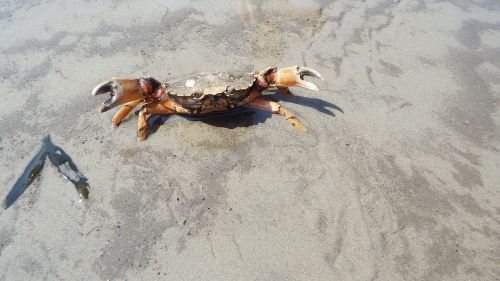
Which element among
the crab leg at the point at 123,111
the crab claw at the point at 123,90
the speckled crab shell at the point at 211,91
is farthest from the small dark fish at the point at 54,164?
the speckled crab shell at the point at 211,91

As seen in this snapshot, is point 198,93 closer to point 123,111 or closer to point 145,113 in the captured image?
point 145,113

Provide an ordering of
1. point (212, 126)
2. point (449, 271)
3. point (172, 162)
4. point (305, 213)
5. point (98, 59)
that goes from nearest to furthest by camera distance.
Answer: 1. point (449, 271)
2. point (305, 213)
3. point (172, 162)
4. point (212, 126)
5. point (98, 59)

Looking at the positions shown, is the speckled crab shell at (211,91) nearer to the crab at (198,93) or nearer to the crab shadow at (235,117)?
the crab at (198,93)

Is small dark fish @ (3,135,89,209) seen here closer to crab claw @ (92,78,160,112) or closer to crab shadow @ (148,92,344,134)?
crab claw @ (92,78,160,112)

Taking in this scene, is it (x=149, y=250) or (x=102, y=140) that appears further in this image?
(x=102, y=140)

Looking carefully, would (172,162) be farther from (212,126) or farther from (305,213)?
(305,213)

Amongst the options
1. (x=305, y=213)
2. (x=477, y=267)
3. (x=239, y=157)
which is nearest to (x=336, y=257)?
(x=305, y=213)
